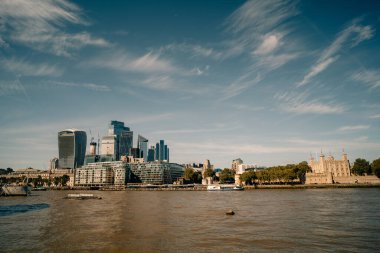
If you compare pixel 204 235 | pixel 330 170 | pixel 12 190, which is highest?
pixel 330 170

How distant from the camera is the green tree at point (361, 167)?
611ft

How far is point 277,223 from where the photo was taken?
43.2 meters

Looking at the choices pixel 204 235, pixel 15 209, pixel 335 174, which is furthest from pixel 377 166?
pixel 15 209

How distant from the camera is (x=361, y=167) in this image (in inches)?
7352

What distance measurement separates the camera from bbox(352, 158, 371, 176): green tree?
611 feet

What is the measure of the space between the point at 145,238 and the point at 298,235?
18.7 metres

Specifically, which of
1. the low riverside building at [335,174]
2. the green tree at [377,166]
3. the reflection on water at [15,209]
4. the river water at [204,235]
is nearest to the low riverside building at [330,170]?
the low riverside building at [335,174]

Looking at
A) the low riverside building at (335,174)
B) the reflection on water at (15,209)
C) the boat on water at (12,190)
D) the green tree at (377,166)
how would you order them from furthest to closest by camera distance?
the low riverside building at (335,174) → the green tree at (377,166) → the boat on water at (12,190) → the reflection on water at (15,209)

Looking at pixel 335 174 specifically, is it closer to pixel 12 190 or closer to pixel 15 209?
pixel 15 209

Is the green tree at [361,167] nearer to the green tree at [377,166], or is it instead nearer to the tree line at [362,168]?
the tree line at [362,168]

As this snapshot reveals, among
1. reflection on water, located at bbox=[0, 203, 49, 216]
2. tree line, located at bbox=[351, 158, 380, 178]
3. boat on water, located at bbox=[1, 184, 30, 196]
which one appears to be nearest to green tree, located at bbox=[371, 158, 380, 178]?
tree line, located at bbox=[351, 158, 380, 178]

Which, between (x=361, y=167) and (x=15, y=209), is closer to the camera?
(x=15, y=209)

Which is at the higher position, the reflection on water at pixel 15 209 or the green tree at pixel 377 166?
the green tree at pixel 377 166

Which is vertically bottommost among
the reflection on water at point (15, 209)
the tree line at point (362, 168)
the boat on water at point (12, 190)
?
the reflection on water at point (15, 209)
